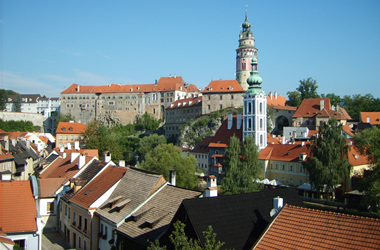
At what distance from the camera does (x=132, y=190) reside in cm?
1911

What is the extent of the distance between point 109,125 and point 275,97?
48.7 m

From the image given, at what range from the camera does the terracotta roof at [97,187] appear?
2038 cm

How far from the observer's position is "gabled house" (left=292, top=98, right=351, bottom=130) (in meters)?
68.2

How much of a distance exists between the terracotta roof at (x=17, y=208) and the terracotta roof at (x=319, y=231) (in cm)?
991

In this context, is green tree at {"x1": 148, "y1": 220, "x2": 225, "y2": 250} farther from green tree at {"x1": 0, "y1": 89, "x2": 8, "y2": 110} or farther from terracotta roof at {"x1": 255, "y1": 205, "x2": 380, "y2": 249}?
green tree at {"x1": 0, "y1": 89, "x2": 8, "y2": 110}

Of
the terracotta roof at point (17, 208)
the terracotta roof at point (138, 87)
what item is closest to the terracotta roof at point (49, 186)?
the terracotta roof at point (17, 208)

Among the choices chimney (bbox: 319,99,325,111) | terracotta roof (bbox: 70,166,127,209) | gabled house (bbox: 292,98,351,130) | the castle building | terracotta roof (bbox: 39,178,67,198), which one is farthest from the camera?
the castle building

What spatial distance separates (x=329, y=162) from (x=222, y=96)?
4849 centimetres

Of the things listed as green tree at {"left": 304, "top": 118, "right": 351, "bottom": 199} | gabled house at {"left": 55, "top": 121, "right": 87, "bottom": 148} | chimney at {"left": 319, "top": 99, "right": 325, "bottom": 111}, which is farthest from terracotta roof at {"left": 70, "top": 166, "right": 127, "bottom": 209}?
chimney at {"left": 319, "top": 99, "right": 325, "bottom": 111}

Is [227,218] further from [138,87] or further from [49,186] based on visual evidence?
[138,87]

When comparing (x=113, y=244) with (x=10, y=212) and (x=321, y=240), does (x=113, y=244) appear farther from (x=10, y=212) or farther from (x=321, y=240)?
(x=321, y=240)


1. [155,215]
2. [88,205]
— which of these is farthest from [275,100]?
[155,215]

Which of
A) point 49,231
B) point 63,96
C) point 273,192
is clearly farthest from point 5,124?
point 273,192

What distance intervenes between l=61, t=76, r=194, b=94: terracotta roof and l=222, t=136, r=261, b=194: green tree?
63627 millimetres
